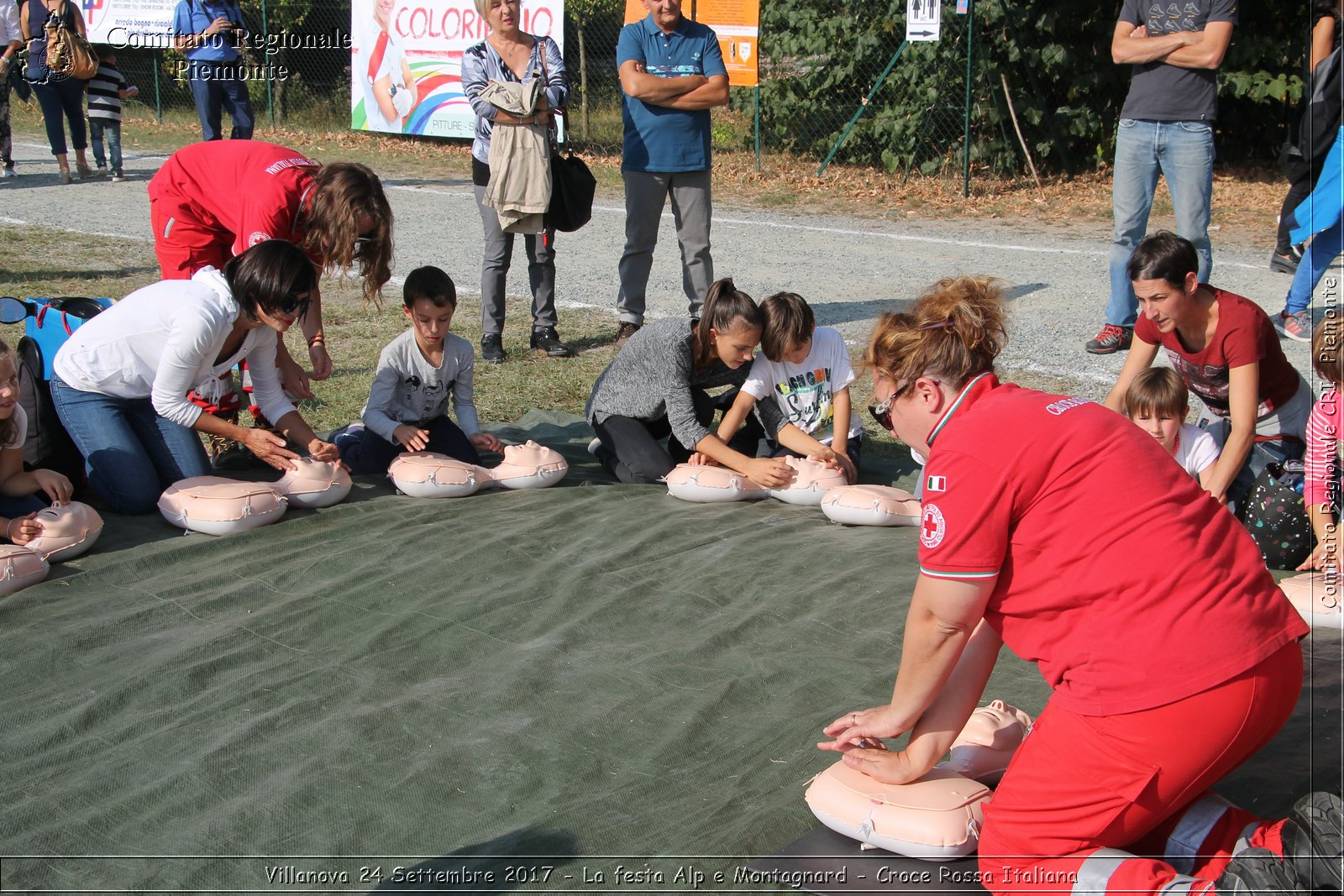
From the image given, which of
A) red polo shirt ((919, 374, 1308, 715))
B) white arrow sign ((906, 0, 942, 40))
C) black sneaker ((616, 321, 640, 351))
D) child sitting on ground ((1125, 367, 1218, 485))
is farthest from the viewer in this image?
white arrow sign ((906, 0, 942, 40))

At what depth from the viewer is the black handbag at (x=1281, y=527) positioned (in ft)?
11.5

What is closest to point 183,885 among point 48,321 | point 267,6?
point 48,321

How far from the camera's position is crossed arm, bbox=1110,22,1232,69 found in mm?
5715

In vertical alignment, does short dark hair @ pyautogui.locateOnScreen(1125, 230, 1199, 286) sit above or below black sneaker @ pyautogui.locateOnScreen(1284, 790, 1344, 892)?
above

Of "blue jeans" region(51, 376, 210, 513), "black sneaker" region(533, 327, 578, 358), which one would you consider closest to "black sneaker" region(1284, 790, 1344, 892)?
"blue jeans" region(51, 376, 210, 513)

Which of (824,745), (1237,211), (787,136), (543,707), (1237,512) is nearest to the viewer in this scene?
(824,745)

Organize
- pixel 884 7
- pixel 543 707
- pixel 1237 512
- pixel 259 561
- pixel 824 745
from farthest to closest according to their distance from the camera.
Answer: pixel 884 7
pixel 1237 512
pixel 259 561
pixel 543 707
pixel 824 745

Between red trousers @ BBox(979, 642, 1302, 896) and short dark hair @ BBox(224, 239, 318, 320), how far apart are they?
254 cm

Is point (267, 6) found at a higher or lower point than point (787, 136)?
higher

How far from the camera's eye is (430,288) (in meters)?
4.22

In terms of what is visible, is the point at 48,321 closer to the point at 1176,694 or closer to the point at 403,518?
the point at 403,518

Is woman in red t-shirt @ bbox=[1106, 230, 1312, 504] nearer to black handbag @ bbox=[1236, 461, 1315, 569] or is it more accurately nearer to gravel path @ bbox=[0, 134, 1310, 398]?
black handbag @ bbox=[1236, 461, 1315, 569]

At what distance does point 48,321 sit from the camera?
4109mm

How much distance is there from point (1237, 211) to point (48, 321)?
9405mm
